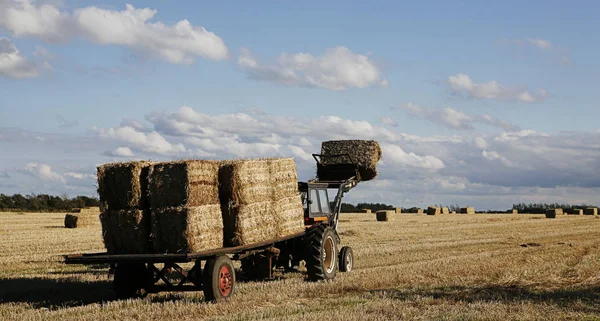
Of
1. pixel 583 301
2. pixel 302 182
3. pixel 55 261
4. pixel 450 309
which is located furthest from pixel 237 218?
pixel 55 261

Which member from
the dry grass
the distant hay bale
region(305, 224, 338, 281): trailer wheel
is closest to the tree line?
the distant hay bale

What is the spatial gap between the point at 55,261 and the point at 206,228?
853 centimetres

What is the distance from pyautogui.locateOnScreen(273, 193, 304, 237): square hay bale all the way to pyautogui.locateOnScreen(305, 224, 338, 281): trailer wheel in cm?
30

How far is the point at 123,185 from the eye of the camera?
477 inches

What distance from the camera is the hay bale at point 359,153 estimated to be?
18391mm

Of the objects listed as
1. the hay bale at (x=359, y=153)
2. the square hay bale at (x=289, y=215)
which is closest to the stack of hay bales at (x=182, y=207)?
the square hay bale at (x=289, y=215)

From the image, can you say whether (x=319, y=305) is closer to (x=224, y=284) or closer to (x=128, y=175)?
(x=224, y=284)

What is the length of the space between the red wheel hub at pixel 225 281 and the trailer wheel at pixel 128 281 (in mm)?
1954

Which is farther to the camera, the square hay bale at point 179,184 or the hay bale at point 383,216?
the hay bale at point 383,216

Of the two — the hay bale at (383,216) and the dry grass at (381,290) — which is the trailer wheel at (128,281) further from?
the hay bale at (383,216)

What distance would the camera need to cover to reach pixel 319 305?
35.6ft

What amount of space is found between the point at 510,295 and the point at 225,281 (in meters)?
4.69

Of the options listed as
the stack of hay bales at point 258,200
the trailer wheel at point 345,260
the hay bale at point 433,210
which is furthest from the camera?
the hay bale at point 433,210

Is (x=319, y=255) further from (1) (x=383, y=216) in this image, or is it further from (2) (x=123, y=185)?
(1) (x=383, y=216)
